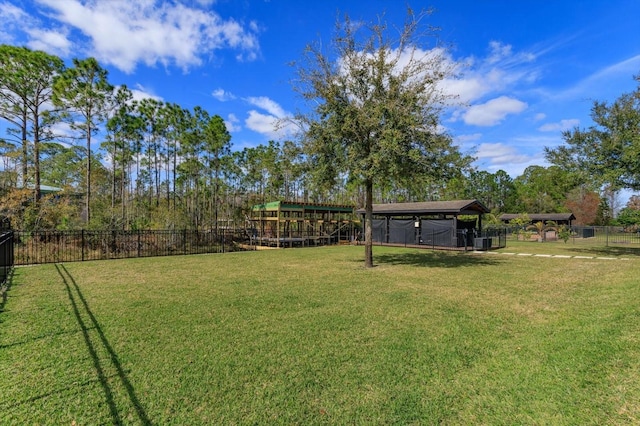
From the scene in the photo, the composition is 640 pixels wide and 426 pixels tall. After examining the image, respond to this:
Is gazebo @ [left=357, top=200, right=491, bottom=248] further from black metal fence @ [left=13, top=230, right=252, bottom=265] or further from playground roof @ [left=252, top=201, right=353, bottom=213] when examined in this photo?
black metal fence @ [left=13, top=230, right=252, bottom=265]

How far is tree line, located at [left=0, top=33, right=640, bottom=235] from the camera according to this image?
33.7 feet

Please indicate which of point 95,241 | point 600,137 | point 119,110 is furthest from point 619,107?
point 119,110

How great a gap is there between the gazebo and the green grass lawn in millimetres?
11320

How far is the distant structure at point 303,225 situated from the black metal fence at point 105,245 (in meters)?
3.49

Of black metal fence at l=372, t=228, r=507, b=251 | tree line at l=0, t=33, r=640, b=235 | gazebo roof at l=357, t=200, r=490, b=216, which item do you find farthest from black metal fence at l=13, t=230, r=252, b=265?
gazebo roof at l=357, t=200, r=490, b=216

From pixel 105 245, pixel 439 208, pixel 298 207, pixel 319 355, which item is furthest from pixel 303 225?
pixel 319 355

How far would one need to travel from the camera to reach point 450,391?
3172 mm

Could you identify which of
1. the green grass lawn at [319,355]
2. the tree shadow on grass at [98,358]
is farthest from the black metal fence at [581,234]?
the tree shadow on grass at [98,358]

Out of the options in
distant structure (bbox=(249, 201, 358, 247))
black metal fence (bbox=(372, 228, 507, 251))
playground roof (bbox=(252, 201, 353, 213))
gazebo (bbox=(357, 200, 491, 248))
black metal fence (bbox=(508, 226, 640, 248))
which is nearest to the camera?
black metal fence (bbox=(372, 228, 507, 251))

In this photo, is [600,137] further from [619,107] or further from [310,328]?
[310,328]

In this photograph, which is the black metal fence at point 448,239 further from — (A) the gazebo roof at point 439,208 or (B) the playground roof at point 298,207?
(B) the playground roof at point 298,207

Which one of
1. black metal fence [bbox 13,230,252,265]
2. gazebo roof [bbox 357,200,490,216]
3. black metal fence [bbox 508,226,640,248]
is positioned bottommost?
black metal fence [bbox 508,226,640,248]

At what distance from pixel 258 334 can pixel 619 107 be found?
1966cm

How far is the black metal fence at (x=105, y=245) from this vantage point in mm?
13148
